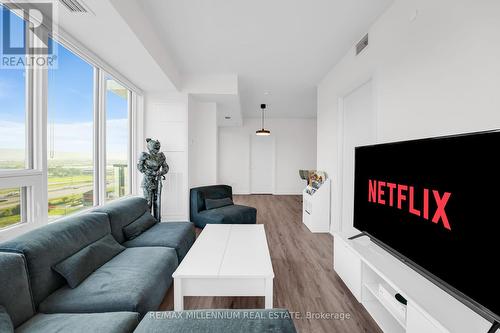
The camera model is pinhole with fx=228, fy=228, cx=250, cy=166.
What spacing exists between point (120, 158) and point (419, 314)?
3947mm

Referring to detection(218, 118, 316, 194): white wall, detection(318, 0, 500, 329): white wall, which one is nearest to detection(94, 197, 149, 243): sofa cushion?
detection(318, 0, 500, 329): white wall

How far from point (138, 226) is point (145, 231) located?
0.43ft

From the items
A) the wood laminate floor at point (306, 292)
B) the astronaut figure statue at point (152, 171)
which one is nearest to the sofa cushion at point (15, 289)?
the wood laminate floor at point (306, 292)

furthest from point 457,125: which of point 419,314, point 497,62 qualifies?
point 419,314

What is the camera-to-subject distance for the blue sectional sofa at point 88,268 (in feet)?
4.54

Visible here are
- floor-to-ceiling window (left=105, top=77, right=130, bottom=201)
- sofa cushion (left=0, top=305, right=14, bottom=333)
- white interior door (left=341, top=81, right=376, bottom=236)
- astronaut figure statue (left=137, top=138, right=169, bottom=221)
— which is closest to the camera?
sofa cushion (left=0, top=305, right=14, bottom=333)

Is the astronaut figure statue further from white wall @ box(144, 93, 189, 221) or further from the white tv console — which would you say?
the white tv console

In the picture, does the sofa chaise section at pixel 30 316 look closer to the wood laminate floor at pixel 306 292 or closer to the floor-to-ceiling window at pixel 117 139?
the wood laminate floor at pixel 306 292

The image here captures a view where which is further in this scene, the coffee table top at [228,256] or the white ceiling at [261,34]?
the white ceiling at [261,34]

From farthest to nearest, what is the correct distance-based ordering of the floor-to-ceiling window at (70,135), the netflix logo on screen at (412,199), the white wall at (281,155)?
the white wall at (281,155)
the floor-to-ceiling window at (70,135)
the netflix logo on screen at (412,199)

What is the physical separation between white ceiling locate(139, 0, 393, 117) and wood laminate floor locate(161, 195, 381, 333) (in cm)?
282

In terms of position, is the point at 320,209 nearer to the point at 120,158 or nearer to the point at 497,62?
the point at 497,62

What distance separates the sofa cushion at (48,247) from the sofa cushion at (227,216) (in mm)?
1931

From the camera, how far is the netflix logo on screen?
1.33 metres
